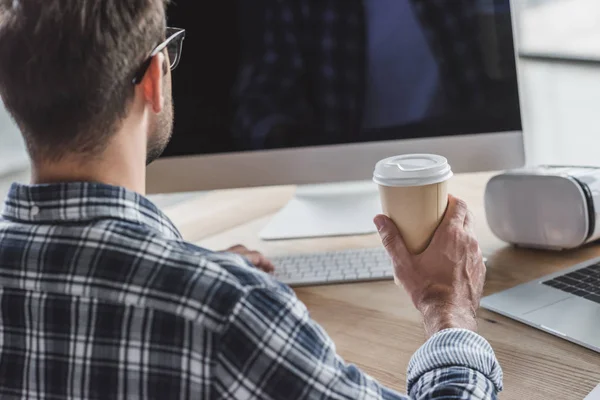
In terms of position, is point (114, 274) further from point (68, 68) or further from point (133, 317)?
point (68, 68)

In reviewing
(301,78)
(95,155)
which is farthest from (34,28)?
(301,78)

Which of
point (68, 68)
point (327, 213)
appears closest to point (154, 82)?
point (68, 68)

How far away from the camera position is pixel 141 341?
0.57 metres

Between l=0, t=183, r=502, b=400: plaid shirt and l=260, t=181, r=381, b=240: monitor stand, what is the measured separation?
699mm

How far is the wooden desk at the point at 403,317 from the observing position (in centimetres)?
82

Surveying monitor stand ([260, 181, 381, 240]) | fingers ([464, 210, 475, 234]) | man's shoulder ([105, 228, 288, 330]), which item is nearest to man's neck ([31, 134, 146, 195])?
man's shoulder ([105, 228, 288, 330])

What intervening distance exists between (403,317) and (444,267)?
0.16 metres

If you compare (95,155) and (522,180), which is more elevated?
(95,155)

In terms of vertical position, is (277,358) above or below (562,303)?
above

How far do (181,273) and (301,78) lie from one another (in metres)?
0.72

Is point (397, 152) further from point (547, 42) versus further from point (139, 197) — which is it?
point (139, 197)

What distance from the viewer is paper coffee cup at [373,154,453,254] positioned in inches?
32.6

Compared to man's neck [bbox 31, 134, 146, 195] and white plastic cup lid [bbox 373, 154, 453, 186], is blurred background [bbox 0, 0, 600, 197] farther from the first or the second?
man's neck [bbox 31, 134, 146, 195]

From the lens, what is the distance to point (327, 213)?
54.0 inches
